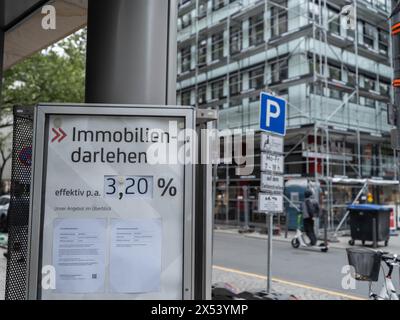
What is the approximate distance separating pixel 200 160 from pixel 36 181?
2.63 feet

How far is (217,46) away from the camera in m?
24.6

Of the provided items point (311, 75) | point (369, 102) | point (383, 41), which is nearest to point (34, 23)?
point (311, 75)

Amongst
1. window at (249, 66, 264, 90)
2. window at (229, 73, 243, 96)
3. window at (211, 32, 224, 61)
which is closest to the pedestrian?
window at (249, 66, 264, 90)

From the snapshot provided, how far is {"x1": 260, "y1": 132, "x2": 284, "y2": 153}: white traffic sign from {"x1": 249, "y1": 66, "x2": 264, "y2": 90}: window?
1458cm

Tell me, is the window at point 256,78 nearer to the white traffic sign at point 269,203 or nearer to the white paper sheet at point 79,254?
the white traffic sign at point 269,203

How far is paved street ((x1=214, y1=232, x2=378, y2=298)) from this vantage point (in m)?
8.25

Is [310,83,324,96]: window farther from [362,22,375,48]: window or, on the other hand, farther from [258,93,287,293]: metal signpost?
[258,93,287,293]: metal signpost

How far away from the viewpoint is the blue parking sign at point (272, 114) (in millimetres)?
6609

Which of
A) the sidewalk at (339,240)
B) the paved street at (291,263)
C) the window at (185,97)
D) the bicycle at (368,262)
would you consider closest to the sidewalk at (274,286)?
the paved street at (291,263)

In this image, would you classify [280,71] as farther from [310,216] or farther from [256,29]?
[310,216]

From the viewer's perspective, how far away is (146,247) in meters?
2.03

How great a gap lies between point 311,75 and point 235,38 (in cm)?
713
